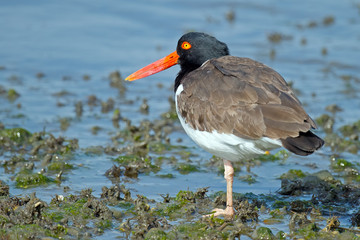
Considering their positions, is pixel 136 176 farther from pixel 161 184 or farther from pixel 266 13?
pixel 266 13

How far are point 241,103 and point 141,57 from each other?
19.6 feet

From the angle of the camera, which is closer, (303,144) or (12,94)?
(303,144)

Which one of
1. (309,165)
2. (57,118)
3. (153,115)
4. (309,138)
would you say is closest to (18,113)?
(57,118)

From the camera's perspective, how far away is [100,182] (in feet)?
21.0

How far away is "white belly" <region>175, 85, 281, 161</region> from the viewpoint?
16.9 feet

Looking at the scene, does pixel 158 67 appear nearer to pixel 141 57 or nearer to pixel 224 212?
pixel 224 212

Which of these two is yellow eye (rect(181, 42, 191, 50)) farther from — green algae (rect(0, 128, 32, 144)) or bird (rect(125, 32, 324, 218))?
green algae (rect(0, 128, 32, 144))

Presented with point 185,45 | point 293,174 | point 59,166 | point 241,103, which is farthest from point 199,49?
point 59,166

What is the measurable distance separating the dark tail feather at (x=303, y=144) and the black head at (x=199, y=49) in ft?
5.27

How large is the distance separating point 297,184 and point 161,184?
139cm

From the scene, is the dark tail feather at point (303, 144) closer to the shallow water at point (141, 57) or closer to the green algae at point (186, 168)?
the shallow water at point (141, 57)

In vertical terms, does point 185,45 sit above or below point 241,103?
above

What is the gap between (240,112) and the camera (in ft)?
16.9

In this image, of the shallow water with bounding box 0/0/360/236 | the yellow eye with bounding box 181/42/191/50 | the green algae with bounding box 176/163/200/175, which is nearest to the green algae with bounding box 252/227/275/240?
the shallow water with bounding box 0/0/360/236
